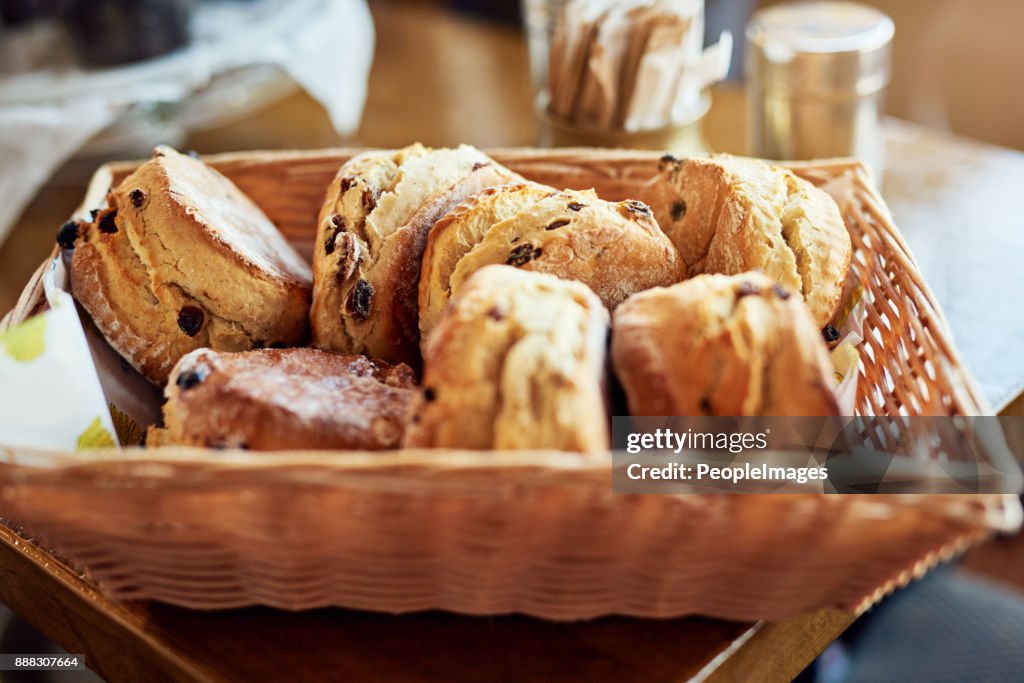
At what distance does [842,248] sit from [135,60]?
53.4 inches

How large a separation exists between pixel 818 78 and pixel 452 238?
2.57 ft

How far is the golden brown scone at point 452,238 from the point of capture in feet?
2.68

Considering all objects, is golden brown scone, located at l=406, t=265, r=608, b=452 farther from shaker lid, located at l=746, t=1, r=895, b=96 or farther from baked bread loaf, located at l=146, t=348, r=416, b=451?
shaker lid, located at l=746, t=1, r=895, b=96

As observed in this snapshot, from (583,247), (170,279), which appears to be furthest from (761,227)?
(170,279)

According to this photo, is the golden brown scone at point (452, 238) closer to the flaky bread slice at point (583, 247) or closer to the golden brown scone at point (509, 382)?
the flaky bread slice at point (583, 247)

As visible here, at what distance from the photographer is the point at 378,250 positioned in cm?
87

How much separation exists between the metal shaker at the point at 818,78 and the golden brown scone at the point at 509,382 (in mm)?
872

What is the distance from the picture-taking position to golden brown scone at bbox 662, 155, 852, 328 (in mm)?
812

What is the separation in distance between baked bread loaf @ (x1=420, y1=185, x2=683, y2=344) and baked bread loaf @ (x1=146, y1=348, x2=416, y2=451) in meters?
0.11

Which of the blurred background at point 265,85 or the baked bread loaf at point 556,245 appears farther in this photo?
the blurred background at point 265,85

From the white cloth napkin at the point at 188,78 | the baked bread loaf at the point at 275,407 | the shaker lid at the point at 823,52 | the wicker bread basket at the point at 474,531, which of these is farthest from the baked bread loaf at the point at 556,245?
the white cloth napkin at the point at 188,78

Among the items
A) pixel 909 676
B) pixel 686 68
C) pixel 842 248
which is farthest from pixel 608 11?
pixel 909 676

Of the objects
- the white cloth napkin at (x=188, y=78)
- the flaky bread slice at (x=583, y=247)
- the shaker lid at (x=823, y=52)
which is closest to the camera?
the flaky bread slice at (x=583, y=247)

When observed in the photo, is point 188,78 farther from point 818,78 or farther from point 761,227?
point 761,227
